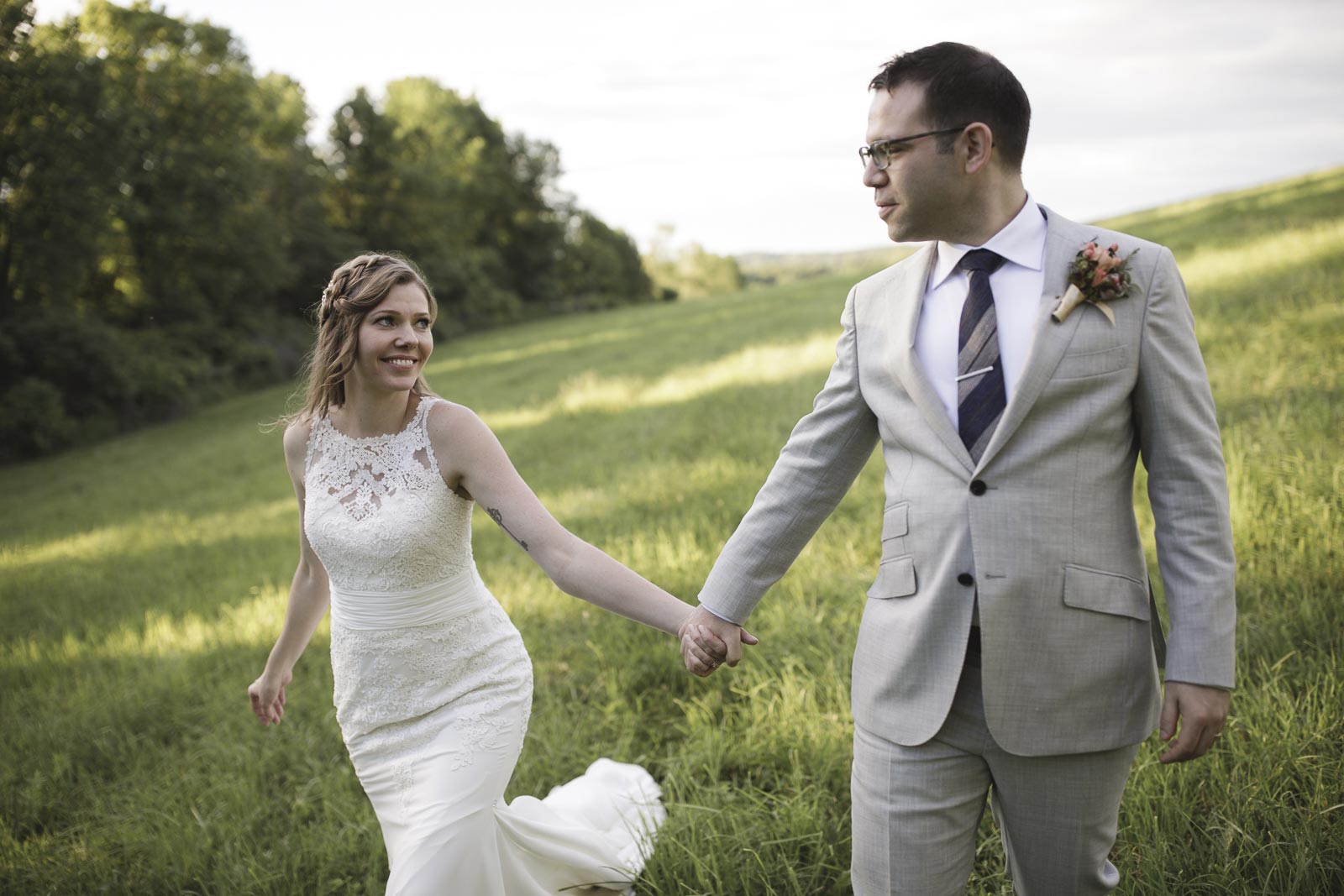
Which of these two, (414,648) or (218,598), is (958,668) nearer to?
(414,648)

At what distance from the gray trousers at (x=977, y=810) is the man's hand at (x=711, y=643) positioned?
574 millimetres

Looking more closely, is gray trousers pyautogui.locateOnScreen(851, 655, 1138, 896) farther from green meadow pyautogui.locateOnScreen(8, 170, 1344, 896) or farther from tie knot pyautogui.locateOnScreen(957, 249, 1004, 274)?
tie knot pyautogui.locateOnScreen(957, 249, 1004, 274)

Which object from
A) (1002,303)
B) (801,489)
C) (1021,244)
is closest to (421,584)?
(801,489)

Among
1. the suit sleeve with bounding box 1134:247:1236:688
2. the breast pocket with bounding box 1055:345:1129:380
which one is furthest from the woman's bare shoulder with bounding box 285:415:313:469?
the suit sleeve with bounding box 1134:247:1236:688

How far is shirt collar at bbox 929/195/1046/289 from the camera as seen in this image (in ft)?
7.77

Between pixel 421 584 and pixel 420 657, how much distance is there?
27 centimetres

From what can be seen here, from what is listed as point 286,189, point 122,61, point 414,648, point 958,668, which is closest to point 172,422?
point 122,61

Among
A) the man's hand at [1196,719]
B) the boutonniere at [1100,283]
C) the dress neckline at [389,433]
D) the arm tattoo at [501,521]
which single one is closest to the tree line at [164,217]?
the dress neckline at [389,433]

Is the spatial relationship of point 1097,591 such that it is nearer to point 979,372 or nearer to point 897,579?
point 897,579

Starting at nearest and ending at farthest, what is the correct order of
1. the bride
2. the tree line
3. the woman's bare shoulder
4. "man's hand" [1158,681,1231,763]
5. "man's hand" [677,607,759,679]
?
1. "man's hand" [1158,681,1231,763]
2. "man's hand" [677,607,759,679]
3. the bride
4. the woman's bare shoulder
5. the tree line

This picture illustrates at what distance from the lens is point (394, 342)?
3.28 metres

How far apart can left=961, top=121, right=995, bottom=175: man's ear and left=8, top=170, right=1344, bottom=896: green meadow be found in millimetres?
2297

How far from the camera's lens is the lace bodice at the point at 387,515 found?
329cm

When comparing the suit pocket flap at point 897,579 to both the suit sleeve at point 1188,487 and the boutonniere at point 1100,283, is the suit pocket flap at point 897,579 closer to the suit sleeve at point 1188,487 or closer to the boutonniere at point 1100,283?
the suit sleeve at point 1188,487
